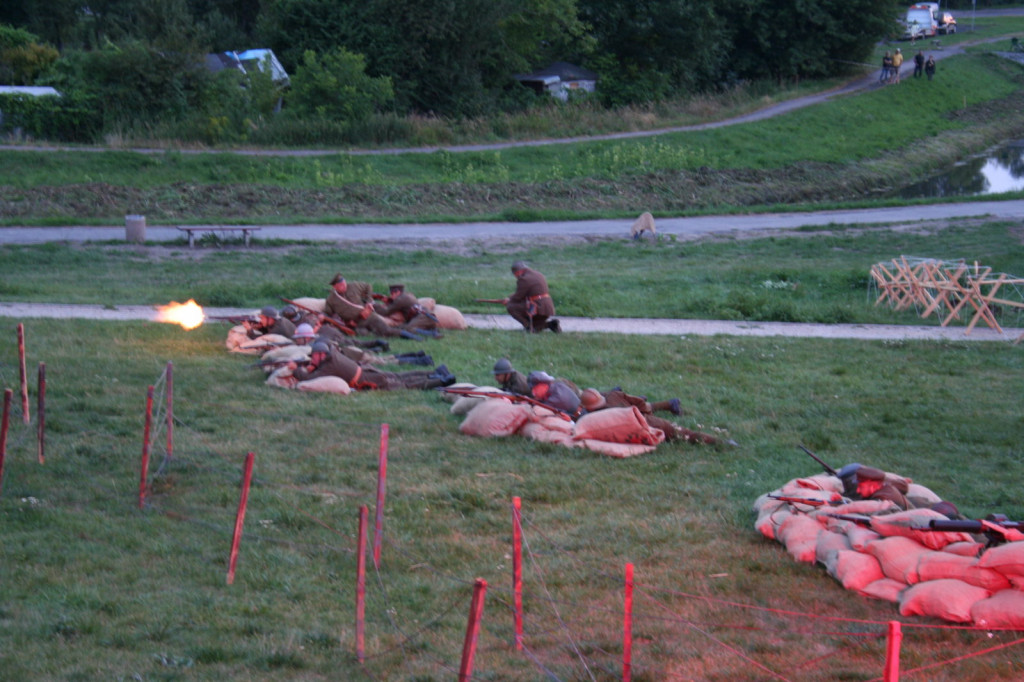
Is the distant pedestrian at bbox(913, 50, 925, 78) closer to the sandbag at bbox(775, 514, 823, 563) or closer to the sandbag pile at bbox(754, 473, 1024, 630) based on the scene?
the sandbag pile at bbox(754, 473, 1024, 630)

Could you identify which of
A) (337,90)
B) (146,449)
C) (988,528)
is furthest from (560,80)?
(988,528)

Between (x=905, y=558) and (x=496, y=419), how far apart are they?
4933 millimetres

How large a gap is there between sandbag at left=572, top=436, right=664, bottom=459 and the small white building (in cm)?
4784

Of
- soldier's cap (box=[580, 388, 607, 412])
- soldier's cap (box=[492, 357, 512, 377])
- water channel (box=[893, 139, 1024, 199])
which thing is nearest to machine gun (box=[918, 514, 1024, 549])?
soldier's cap (box=[580, 388, 607, 412])

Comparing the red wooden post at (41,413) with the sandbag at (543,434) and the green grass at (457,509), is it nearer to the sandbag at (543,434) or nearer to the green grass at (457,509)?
the green grass at (457,509)

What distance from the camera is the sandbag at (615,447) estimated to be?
1073 centimetres

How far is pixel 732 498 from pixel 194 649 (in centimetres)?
497

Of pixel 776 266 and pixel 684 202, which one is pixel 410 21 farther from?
pixel 776 266

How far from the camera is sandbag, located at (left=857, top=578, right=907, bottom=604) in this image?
727cm

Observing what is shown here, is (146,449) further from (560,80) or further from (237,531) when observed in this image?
(560,80)

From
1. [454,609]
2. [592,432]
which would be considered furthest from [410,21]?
[454,609]

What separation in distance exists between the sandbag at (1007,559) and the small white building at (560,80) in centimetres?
5179

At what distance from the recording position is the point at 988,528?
6953 mm

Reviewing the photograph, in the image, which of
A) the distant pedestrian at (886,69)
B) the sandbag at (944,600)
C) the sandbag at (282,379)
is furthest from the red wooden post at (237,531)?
the distant pedestrian at (886,69)
